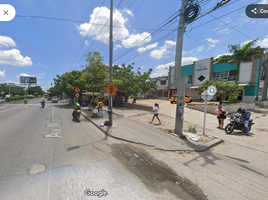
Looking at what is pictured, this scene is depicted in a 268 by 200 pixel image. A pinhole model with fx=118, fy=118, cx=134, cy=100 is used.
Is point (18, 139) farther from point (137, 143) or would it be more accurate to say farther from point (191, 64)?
point (191, 64)

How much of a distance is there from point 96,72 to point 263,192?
13.2 metres

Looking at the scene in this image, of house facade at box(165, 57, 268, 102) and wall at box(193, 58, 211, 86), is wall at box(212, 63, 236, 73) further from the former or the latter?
wall at box(193, 58, 211, 86)

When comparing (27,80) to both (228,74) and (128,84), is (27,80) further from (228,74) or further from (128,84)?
(228,74)

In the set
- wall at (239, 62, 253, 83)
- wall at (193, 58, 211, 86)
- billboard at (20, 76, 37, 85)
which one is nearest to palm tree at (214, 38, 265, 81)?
wall at (239, 62, 253, 83)

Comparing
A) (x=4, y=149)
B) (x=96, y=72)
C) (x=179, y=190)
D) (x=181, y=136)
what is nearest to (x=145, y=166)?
(x=179, y=190)

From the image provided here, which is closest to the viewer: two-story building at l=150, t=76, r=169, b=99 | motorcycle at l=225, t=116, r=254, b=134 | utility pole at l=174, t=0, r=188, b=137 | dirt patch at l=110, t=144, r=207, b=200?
dirt patch at l=110, t=144, r=207, b=200

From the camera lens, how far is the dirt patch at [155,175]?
2422 mm

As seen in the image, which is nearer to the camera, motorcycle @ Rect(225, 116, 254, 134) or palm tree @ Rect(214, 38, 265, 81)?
motorcycle @ Rect(225, 116, 254, 134)

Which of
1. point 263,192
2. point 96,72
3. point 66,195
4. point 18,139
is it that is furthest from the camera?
point 96,72

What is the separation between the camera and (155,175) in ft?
9.50

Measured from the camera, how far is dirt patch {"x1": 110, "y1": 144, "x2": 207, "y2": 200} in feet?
7.95

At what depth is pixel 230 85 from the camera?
13.1 m

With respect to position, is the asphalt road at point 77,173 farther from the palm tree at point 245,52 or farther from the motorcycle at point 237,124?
the palm tree at point 245,52

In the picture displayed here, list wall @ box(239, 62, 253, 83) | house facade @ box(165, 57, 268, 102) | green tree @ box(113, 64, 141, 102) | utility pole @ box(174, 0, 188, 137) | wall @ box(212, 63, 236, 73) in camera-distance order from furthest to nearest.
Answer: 1. wall @ box(212, 63, 236, 73)
2. wall @ box(239, 62, 253, 83)
3. house facade @ box(165, 57, 268, 102)
4. green tree @ box(113, 64, 141, 102)
5. utility pole @ box(174, 0, 188, 137)
